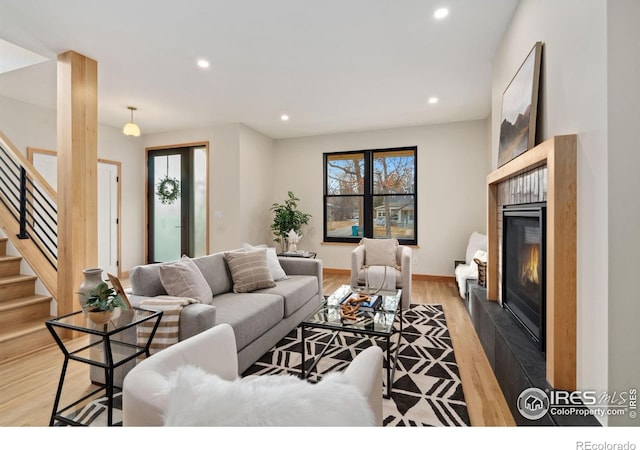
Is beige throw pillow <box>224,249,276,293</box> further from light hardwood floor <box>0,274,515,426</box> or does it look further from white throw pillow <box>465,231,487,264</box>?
white throw pillow <box>465,231,487,264</box>

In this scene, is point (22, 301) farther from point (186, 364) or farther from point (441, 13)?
point (441, 13)

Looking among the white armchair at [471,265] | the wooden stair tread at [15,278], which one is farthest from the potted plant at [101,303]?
the white armchair at [471,265]

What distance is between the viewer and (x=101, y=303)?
1614 mm

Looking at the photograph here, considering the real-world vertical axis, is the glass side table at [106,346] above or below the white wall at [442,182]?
below

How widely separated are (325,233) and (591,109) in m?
4.61

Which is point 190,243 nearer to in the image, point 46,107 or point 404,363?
point 46,107

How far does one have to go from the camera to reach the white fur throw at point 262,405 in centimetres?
65

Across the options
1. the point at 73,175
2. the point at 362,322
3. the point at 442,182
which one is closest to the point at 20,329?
the point at 73,175

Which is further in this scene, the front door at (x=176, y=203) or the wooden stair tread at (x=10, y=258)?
the front door at (x=176, y=203)

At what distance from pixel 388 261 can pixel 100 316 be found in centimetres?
310

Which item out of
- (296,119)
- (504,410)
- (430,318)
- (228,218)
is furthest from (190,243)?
(504,410)

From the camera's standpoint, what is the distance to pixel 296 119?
471cm

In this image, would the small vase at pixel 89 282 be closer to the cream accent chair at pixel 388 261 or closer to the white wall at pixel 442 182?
the cream accent chair at pixel 388 261

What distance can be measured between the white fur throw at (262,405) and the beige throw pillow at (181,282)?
145cm
